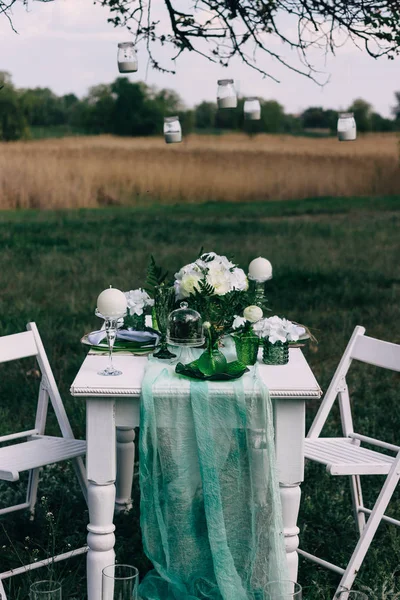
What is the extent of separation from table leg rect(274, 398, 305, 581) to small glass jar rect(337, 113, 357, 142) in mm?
2639

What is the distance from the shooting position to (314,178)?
54.4 ft

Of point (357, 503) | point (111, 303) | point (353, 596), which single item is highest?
point (111, 303)

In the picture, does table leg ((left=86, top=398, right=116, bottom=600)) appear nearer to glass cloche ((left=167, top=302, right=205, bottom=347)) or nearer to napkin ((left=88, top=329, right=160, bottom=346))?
glass cloche ((left=167, top=302, right=205, bottom=347))

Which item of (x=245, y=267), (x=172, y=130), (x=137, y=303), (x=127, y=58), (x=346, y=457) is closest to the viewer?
(x=346, y=457)

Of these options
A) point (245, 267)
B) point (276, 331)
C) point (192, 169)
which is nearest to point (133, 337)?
point (276, 331)

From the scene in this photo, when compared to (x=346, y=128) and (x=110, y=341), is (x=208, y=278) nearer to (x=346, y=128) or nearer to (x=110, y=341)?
(x=110, y=341)

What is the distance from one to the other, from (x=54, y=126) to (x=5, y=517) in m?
13.3

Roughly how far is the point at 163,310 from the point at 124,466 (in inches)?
44.9

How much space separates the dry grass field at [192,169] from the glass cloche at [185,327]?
1189 cm

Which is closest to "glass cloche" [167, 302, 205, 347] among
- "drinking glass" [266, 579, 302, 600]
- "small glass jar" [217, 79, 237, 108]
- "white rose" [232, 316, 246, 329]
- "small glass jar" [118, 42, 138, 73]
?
"white rose" [232, 316, 246, 329]

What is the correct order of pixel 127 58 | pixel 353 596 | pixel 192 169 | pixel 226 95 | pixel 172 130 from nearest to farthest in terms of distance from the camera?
pixel 353 596, pixel 226 95, pixel 127 58, pixel 172 130, pixel 192 169

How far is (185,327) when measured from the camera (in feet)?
11.1

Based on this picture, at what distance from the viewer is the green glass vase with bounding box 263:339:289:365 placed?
139 inches

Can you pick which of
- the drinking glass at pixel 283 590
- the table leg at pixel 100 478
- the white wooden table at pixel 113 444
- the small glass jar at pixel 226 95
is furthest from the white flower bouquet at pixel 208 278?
the small glass jar at pixel 226 95
